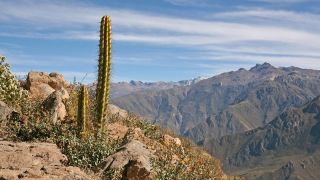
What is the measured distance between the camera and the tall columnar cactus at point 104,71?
18.1 meters

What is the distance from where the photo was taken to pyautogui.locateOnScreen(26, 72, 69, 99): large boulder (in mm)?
24391

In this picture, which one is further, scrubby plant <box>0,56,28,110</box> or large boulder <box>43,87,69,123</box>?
scrubby plant <box>0,56,28,110</box>

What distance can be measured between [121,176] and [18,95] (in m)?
9.95

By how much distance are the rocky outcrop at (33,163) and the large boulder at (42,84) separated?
1151 centimetres

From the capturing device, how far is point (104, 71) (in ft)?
59.8

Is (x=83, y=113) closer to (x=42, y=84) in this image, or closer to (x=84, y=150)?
(x=84, y=150)

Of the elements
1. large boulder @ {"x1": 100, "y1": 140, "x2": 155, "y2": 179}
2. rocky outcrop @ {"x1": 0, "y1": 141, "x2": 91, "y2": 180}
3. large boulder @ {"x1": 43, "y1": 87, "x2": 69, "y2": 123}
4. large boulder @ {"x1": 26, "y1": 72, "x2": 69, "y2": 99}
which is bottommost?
large boulder @ {"x1": 100, "y1": 140, "x2": 155, "y2": 179}

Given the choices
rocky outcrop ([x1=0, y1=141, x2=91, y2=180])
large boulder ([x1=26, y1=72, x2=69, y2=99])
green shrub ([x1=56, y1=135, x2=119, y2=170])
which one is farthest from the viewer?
large boulder ([x1=26, y1=72, x2=69, y2=99])

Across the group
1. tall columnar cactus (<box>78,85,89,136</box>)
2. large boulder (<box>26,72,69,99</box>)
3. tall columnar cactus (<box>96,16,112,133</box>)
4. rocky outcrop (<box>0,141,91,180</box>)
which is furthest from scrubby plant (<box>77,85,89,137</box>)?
large boulder (<box>26,72,69,99</box>)

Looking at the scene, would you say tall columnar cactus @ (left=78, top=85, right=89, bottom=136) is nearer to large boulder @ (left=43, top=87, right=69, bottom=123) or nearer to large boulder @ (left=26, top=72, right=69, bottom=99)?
large boulder @ (left=43, top=87, right=69, bottom=123)

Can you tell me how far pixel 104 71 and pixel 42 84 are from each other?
7940mm

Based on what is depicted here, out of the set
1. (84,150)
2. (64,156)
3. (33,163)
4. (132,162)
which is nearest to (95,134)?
(84,150)

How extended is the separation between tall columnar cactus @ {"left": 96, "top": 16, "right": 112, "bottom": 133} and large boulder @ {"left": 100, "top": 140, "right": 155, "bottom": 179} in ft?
13.9

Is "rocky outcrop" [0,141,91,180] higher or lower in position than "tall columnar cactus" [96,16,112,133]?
lower
